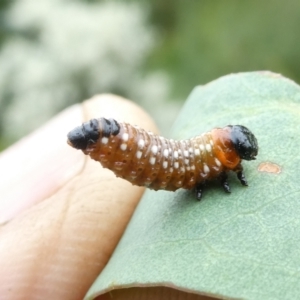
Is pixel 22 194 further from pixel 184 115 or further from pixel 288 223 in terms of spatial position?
pixel 288 223

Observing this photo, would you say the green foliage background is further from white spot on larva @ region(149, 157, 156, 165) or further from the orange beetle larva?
white spot on larva @ region(149, 157, 156, 165)

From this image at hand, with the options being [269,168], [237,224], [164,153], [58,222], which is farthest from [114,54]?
[237,224]

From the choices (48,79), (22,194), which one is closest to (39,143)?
(22,194)

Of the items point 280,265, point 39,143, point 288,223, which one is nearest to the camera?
point 280,265

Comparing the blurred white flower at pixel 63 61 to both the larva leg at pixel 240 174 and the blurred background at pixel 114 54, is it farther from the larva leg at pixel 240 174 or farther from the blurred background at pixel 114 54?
the larva leg at pixel 240 174

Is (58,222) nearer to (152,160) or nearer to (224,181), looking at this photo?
(152,160)

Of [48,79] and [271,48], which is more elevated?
[48,79]

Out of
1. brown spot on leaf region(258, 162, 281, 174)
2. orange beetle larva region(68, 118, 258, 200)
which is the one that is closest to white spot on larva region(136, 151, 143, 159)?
orange beetle larva region(68, 118, 258, 200)
